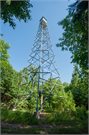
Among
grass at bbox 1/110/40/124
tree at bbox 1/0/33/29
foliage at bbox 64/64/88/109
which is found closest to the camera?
tree at bbox 1/0/33/29

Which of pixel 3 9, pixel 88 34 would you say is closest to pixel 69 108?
pixel 88 34

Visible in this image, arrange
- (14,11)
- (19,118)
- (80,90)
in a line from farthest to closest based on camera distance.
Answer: (80,90)
(19,118)
(14,11)

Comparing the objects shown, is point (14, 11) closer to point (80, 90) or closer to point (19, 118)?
point (19, 118)

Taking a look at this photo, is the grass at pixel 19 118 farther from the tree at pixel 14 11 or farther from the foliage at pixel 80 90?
the tree at pixel 14 11

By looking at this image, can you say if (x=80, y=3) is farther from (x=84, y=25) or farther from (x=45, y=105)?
(x=45, y=105)

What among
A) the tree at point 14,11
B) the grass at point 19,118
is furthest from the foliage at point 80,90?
the tree at point 14,11

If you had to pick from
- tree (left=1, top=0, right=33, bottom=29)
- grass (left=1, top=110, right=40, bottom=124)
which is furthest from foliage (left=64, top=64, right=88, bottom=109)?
tree (left=1, top=0, right=33, bottom=29)

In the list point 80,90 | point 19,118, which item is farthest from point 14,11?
point 80,90

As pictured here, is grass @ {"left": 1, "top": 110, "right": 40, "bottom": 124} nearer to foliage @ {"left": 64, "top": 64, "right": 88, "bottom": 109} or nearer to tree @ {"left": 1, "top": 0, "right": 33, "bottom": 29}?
foliage @ {"left": 64, "top": 64, "right": 88, "bottom": 109}

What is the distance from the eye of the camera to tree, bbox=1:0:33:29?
3.15m

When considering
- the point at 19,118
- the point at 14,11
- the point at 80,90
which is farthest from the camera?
the point at 80,90

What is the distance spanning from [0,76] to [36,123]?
11740 mm

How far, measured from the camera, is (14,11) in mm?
3318

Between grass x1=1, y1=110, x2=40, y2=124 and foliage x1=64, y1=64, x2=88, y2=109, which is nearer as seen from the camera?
grass x1=1, y1=110, x2=40, y2=124
